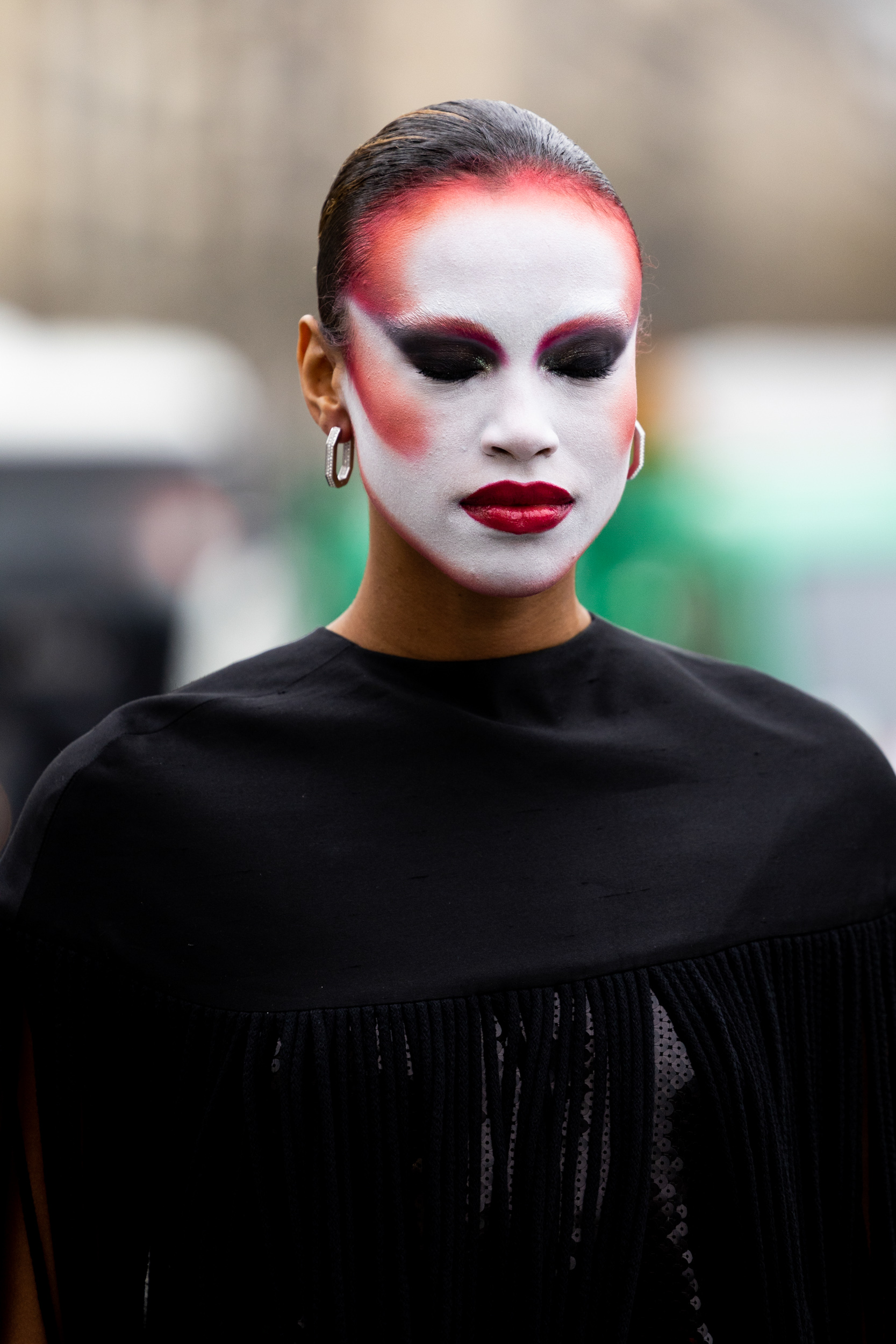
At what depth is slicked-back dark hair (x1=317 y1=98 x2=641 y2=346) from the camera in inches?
54.1

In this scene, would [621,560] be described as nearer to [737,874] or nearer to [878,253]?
[737,874]

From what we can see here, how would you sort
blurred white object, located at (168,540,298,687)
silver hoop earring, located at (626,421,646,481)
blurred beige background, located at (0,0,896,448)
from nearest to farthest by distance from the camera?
silver hoop earring, located at (626,421,646,481), blurred white object, located at (168,540,298,687), blurred beige background, located at (0,0,896,448)

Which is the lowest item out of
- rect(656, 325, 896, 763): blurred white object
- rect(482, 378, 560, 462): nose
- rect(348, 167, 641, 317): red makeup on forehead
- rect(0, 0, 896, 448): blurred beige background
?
rect(656, 325, 896, 763): blurred white object

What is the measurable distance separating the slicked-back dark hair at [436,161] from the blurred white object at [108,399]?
5.60 metres

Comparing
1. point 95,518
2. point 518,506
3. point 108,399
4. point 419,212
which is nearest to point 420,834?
point 518,506

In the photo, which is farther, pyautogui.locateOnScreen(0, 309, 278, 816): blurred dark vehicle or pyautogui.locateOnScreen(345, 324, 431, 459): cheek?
pyautogui.locateOnScreen(0, 309, 278, 816): blurred dark vehicle

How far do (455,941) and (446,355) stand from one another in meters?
0.54

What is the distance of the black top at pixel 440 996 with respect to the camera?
1.35 m

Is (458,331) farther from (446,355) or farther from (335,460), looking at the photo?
(335,460)

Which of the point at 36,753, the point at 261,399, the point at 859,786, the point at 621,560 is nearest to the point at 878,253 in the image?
the point at 261,399

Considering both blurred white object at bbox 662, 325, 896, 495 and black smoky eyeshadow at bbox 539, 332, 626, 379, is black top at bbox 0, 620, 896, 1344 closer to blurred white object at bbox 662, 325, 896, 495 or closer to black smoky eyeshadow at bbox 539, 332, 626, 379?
black smoky eyeshadow at bbox 539, 332, 626, 379

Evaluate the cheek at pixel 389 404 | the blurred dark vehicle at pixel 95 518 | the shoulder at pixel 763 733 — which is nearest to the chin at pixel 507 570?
the cheek at pixel 389 404

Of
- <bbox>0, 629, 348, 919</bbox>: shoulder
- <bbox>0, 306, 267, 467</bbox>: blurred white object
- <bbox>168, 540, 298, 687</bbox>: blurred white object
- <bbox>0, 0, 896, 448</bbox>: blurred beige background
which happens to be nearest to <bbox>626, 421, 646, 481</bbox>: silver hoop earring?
<bbox>0, 629, 348, 919</bbox>: shoulder

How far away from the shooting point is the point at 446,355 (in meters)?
1.37
